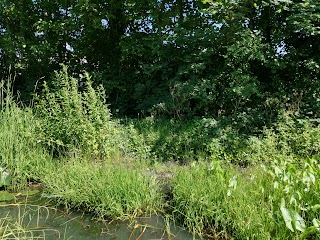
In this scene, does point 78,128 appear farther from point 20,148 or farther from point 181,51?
point 181,51

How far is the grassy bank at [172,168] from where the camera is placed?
2.28 meters

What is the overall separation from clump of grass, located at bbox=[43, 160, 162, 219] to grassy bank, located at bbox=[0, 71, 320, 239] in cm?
1

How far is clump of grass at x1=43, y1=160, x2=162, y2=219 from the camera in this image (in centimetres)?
279

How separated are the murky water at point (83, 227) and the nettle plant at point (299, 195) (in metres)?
0.83

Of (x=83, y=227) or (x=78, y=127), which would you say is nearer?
(x=83, y=227)

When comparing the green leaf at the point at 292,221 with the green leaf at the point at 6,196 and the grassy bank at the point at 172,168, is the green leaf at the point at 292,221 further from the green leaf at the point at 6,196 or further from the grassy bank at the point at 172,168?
the green leaf at the point at 6,196

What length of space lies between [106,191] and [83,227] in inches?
15.0

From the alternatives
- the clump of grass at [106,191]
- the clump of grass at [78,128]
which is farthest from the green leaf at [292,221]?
the clump of grass at [78,128]

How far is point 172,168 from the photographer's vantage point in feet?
13.1

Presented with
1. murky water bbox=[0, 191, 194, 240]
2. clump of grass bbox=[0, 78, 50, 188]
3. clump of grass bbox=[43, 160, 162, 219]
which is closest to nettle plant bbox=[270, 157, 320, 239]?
murky water bbox=[0, 191, 194, 240]

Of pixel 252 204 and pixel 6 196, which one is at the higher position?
pixel 252 204

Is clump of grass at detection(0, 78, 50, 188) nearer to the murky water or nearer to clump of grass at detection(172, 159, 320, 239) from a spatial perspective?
the murky water

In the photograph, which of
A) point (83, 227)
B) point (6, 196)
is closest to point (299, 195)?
point (83, 227)

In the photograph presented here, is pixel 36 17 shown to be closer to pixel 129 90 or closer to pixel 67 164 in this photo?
pixel 129 90
